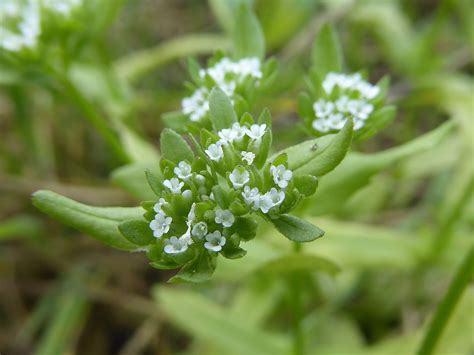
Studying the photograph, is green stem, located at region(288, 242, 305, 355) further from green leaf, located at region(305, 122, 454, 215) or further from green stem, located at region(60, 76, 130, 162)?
green stem, located at region(60, 76, 130, 162)

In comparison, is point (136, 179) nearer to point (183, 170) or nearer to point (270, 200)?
point (183, 170)

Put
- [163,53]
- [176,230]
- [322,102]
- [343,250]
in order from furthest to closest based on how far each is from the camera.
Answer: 1. [163,53]
2. [343,250]
3. [322,102]
4. [176,230]

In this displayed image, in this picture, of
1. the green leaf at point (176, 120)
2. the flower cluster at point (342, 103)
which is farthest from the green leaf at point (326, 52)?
the green leaf at point (176, 120)

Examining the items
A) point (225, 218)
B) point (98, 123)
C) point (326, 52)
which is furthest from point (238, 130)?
point (98, 123)

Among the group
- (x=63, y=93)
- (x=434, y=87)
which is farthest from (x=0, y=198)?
(x=434, y=87)

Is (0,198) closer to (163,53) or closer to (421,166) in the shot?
(163,53)
